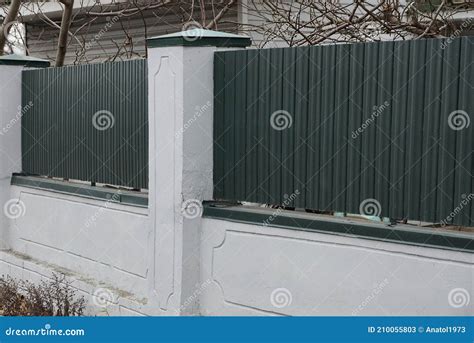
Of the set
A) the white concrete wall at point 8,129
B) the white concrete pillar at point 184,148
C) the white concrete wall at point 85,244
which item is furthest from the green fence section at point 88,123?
the white concrete pillar at point 184,148

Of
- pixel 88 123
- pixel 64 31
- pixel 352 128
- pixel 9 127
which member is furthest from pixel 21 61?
pixel 352 128

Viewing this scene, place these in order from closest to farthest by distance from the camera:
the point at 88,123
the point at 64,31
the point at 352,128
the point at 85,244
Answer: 1. the point at 352,128
2. the point at 85,244
3. the point at 88,123
4. the point at 64,31

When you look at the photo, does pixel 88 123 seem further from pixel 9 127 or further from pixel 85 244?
pixel 9 127

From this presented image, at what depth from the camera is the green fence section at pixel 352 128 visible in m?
4.77

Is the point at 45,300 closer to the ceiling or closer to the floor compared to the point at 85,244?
closer to the floor

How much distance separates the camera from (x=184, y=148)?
607 centimetres

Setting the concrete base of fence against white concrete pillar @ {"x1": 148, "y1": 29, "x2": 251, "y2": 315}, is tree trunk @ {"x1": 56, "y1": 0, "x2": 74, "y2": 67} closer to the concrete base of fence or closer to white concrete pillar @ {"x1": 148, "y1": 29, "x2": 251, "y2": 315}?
the concrete base of fence

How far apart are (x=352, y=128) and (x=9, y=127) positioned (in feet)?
17.1

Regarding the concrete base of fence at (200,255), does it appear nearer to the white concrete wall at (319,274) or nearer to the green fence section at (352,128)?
the white concrete wall at (319,274)

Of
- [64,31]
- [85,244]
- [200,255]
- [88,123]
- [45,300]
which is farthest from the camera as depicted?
[64,31]

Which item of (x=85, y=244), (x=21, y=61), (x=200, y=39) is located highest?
(x=21, y=61)

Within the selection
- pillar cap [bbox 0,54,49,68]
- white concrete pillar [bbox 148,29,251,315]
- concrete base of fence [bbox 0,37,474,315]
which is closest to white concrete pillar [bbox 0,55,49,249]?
pillar cap [bbox 0,54,49,68]

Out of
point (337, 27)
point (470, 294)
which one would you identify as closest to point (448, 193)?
point (470, 294)

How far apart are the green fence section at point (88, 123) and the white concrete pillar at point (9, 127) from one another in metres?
0.08
